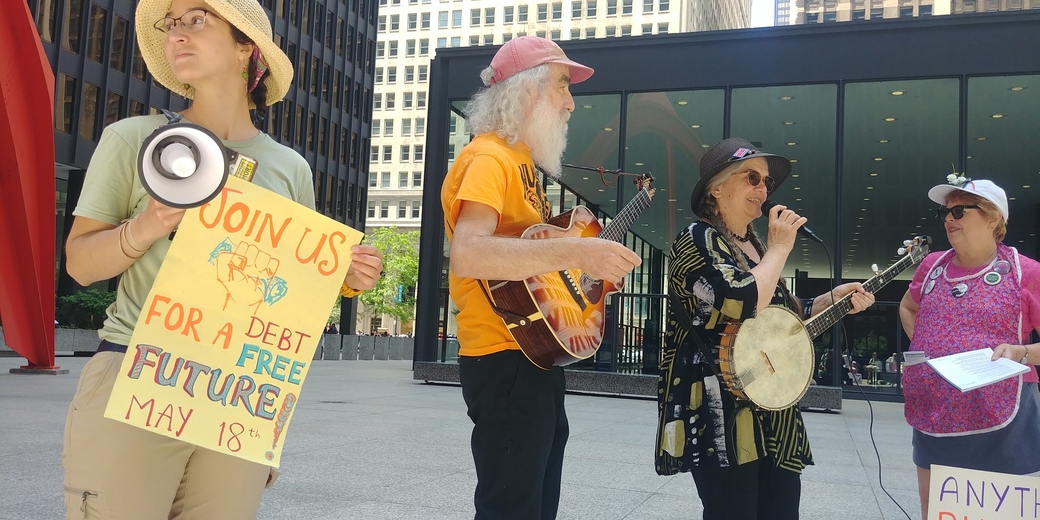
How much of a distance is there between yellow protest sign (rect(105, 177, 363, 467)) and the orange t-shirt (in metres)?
0.45

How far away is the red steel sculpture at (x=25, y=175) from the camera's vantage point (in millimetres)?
7359

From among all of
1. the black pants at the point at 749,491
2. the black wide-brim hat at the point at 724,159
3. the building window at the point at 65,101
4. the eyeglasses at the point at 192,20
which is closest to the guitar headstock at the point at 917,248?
the black wide-brim hat at the point at 724,159

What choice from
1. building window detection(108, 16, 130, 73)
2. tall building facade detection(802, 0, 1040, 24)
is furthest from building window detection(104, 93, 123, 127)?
tall building facade detection(802, 0, 1040, 24)

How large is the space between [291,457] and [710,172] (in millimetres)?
4576

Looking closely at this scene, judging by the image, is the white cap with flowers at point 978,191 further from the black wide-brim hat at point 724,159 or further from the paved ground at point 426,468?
the paved ground at point 426,468

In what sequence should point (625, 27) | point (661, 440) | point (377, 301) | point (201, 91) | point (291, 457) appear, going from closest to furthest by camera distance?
point (201, 91)
point (661, 440)
point (291, 457)
point (377, 301)
point (625, 27)

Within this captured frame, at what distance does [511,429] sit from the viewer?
2268 mm

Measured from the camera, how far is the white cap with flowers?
3.53 meters

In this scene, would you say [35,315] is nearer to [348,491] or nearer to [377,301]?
[348,491]

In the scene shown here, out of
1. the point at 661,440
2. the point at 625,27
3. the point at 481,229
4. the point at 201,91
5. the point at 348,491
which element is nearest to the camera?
the point at 201,91

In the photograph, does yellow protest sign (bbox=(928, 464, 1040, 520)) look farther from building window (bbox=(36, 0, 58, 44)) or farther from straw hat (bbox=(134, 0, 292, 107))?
building window (bbox=(36, 0, 58, 44))

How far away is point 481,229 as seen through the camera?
2.24 m

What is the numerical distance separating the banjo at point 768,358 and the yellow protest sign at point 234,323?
1.28 m

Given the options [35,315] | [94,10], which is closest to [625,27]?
[94,10]
